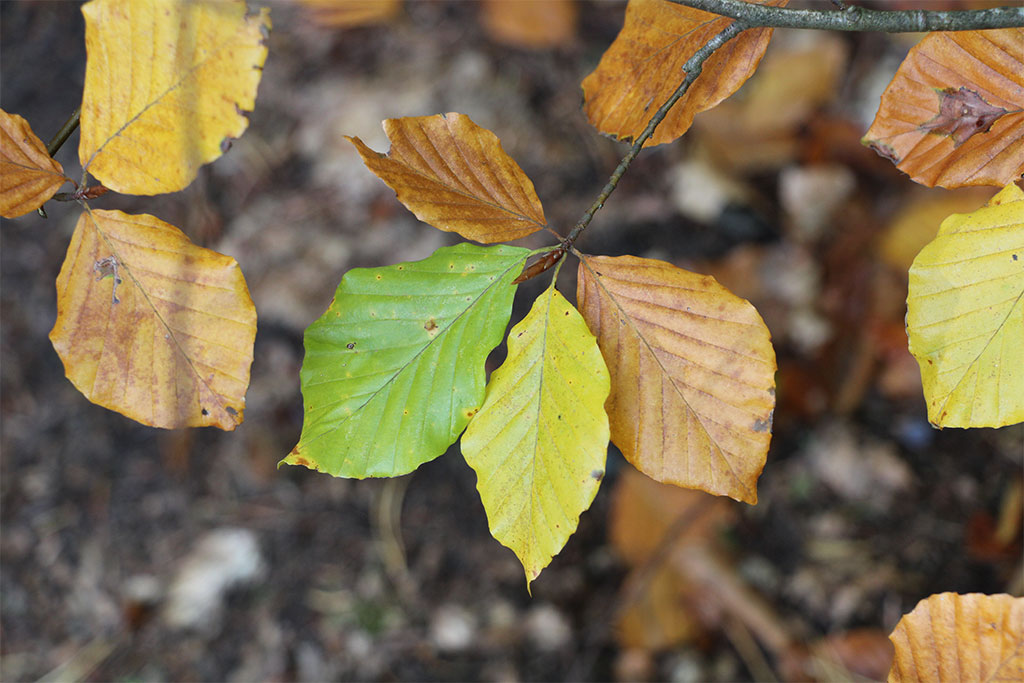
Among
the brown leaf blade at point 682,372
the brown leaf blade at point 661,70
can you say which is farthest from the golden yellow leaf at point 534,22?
the brown leaf blade at point 682,372

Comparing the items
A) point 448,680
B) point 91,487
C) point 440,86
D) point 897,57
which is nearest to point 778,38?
point 897,57

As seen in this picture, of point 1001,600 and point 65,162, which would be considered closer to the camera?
point 1001,600

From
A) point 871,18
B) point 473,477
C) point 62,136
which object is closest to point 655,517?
point 473,477

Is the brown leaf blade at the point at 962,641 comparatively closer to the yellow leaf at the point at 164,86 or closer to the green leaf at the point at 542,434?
the green leaf at the point at 542,434

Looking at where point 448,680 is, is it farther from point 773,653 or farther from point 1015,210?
point 1015,210

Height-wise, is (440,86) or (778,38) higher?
(778,38)

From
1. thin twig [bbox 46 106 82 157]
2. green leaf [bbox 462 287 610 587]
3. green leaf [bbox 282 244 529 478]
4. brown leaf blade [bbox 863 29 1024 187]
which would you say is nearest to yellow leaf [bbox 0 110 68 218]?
thin twig [bbox 46 106 82 157]
